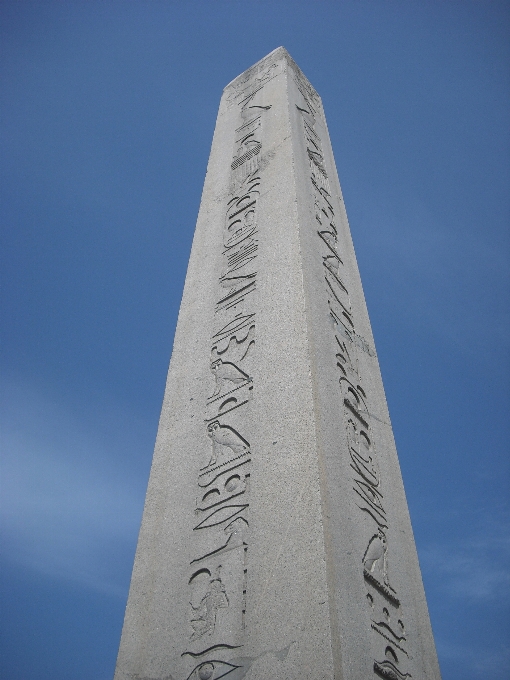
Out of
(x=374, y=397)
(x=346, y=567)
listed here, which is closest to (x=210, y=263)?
(x=374, y=397)

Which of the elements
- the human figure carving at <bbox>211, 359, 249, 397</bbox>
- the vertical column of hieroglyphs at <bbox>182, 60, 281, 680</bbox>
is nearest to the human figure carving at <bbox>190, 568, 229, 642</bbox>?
the vertical column of hieroglyphs at <bbox>182, 60, 281, 680</bbox>

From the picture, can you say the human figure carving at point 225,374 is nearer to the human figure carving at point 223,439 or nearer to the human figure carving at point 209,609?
the human figure carving at point 223,439

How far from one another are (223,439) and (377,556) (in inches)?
35.5

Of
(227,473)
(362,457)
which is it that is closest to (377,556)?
(362,457)

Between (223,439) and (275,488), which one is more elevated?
(223,439)

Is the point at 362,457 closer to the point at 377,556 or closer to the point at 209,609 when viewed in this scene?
the point at 377,556

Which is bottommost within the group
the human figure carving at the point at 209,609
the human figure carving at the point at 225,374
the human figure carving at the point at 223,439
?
the human figure carving at the point at 209,609

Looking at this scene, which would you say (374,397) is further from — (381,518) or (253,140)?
(253,140)

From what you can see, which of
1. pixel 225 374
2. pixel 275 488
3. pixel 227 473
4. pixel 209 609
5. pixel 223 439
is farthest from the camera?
pixel 225 374

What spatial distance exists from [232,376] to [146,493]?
0.75 metres

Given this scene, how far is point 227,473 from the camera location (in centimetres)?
301

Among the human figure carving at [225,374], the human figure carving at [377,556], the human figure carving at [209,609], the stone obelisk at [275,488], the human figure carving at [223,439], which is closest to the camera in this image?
the stone obelisk at [275,488]

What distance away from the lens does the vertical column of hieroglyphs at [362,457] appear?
8.45 ft

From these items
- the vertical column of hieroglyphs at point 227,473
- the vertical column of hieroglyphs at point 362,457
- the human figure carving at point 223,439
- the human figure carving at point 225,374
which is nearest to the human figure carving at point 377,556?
the vertical column of hieroglyphs at point 362,457
